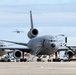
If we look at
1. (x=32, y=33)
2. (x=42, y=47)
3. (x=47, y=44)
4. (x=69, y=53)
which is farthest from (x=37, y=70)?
(x=32, y=33)

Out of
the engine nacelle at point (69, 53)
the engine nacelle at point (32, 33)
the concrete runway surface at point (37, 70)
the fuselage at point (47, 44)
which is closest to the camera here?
the concrete runway surface at point (37, 70)

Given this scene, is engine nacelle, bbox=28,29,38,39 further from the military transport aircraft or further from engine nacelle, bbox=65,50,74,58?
engine nacelle, bbox=65,50,74,58

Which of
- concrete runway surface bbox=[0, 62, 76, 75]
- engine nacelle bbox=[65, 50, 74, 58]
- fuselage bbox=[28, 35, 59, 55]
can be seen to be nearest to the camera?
concrete runway surface bbox=[0, 62, 76, 75]

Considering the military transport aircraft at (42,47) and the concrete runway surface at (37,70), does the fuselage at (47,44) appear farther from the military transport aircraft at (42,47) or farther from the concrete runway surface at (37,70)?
the concrete runway surface at (37,70)

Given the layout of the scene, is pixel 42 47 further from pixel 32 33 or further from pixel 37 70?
pixel 37 70

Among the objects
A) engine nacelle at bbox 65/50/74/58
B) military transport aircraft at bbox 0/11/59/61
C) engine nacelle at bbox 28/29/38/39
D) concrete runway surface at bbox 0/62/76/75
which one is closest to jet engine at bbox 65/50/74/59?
engine nacelle at bbox 65/50/74/58

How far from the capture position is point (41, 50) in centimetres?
7419

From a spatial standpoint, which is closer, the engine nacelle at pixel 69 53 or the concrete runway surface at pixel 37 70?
the concrete runway surface at pixel 37 70

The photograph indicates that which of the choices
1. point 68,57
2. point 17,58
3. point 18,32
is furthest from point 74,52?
point 18,32

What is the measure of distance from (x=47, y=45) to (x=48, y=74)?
41232mm

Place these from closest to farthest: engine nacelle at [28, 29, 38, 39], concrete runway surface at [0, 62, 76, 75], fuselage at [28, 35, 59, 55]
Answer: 1. concrete runway surface at [0, 62, 76, 75]
2. fuselage at [28, 35, 59, 55]
3. engine nacelle at [28, 29, 38, 39]

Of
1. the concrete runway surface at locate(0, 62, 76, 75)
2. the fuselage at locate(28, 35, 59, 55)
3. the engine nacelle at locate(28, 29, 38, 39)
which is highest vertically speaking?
the engine nacelle at locate(28, 29, 38, 39)

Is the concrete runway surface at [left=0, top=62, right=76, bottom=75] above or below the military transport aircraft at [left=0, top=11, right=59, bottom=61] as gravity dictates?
below

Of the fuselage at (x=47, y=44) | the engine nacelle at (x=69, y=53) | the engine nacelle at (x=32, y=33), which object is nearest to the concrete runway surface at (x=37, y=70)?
the fuselage at (x=47, y=44)
